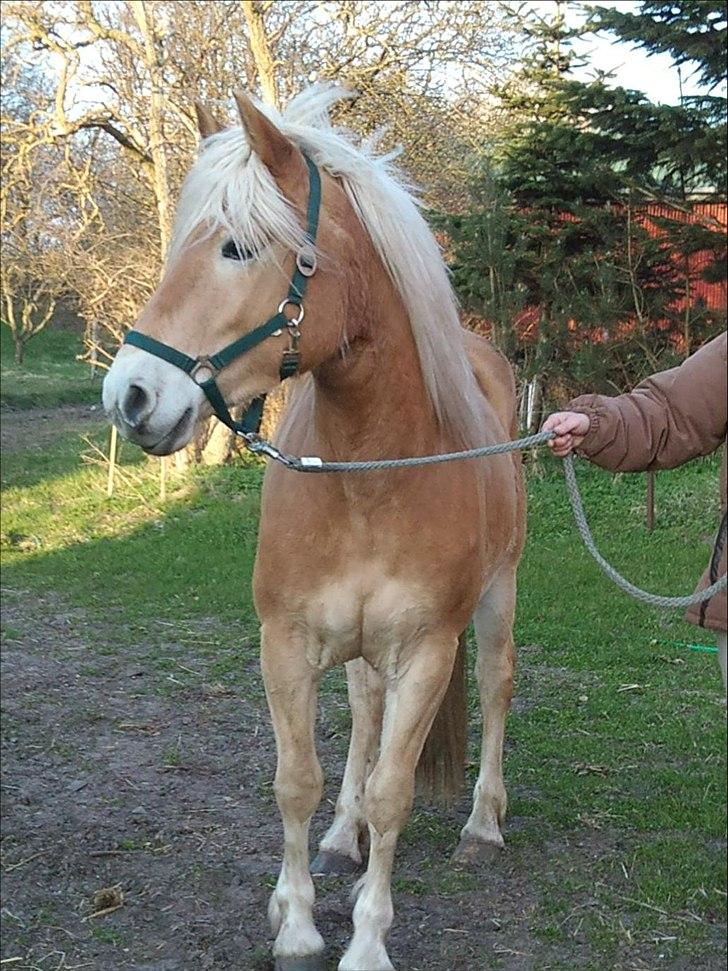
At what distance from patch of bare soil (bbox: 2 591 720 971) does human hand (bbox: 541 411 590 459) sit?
1459 mm

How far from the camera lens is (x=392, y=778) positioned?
2.67 meters

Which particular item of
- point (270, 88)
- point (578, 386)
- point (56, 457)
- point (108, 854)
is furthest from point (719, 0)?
point (56, 457)

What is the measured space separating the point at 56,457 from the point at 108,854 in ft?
36.9

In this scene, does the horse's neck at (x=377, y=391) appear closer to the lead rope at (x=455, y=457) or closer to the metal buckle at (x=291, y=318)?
the lead rope at (x=455, y=457)

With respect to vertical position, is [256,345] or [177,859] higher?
[256,345]

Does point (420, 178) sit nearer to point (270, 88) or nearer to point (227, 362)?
point (270, 88)

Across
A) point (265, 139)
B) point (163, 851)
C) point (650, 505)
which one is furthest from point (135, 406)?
point (650, 505)

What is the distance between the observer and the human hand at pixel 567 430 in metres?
2.12

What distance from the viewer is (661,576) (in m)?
6.61

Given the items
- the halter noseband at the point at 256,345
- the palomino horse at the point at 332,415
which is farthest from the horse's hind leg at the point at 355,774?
the halter noseband at the point at 256,345

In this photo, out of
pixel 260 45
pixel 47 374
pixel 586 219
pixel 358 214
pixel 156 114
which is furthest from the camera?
pixel 47 374

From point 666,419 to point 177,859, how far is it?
219 cm

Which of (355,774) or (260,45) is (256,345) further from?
(260,45)

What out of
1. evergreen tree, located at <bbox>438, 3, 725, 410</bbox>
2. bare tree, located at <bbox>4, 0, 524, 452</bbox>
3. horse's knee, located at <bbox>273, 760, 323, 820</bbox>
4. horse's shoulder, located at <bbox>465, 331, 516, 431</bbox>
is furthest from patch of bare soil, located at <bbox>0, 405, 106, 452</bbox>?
horse's knee, located at <bbox>273, 760, 323, 820</bbox>
